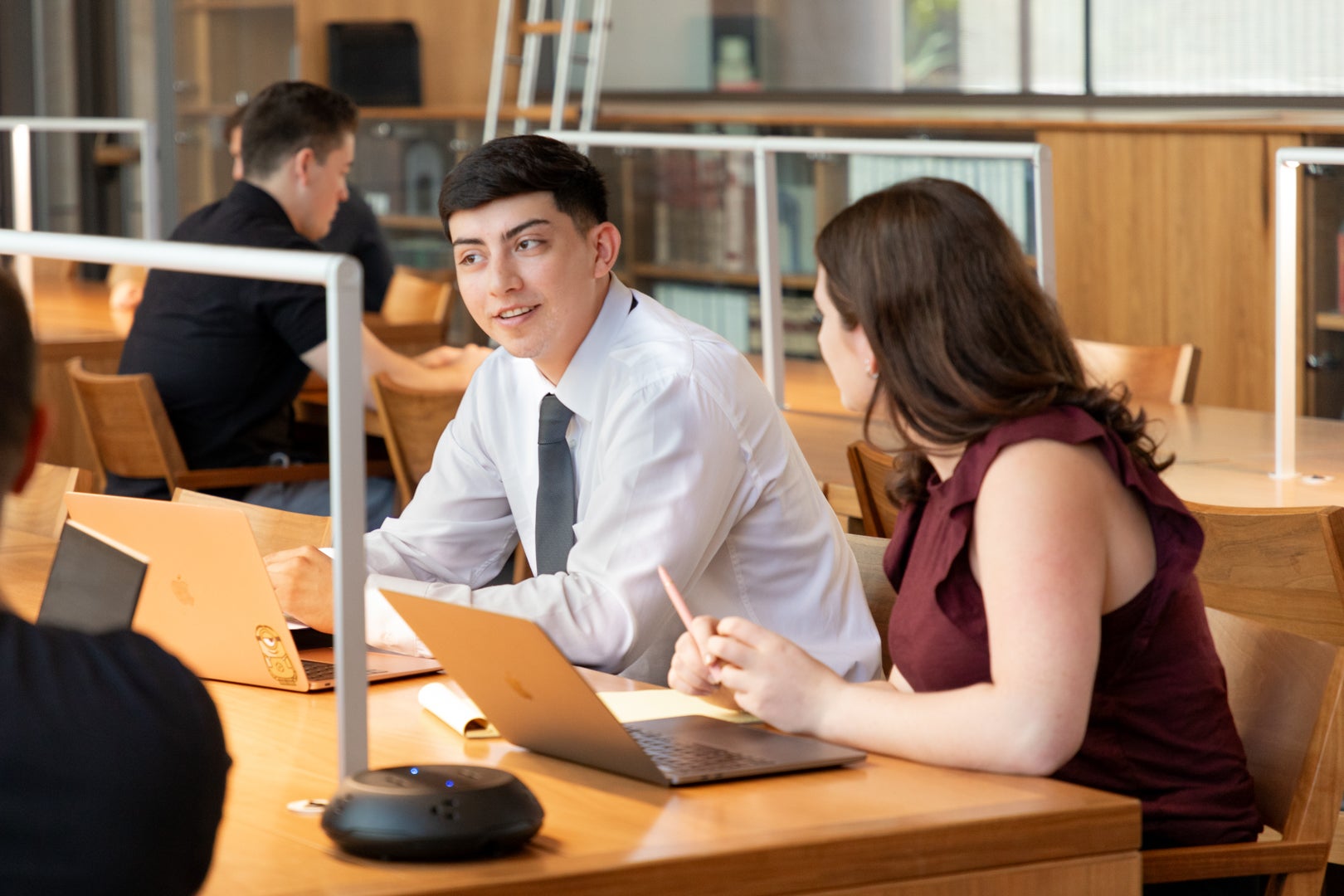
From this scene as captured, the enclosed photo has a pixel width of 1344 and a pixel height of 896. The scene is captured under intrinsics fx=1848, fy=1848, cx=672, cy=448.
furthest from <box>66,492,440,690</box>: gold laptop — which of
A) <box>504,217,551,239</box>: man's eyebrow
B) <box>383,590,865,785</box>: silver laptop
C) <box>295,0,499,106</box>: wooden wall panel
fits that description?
<box>295,0,499,106</box>: wooden wall panel

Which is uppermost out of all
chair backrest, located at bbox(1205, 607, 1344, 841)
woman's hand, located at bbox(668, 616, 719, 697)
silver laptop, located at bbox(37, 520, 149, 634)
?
silver laptop, located at bbox(37, 520, 149, 634)

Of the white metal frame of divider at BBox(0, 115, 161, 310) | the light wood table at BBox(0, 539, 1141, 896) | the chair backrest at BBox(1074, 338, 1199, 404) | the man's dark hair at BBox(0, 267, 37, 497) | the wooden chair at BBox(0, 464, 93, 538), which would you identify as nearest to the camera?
the man's dark hair at BBox(0, 267, 37, 497)

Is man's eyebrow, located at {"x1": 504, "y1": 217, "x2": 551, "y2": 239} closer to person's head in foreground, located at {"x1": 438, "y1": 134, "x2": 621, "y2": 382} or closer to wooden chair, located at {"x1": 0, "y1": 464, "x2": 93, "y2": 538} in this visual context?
person's head in foreground, located at {"x1": 438, "y1": 134, "x2": 621, "y2": 382}

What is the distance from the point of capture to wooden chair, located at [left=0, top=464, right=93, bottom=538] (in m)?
2.64

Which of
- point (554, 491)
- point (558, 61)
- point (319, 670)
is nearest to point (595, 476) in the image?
point (554, 491)

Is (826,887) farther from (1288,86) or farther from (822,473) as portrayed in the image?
(1288,86)

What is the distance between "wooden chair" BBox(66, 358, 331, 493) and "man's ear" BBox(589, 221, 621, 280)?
1643 millimetres

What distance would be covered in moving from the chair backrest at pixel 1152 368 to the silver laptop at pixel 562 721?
2.52 meters

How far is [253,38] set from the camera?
7.27m

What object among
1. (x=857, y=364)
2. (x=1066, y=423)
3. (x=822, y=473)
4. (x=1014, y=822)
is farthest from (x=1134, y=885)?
(x=822, y=473)

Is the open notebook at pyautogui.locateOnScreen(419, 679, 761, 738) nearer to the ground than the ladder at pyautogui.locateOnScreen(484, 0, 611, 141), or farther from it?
nearer to the ground

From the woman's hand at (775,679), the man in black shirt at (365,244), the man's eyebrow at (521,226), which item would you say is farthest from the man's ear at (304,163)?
the woman's hand at (775,679)

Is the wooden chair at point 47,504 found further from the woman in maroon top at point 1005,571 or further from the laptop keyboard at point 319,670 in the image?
the woman in maroon top at point 1005,571

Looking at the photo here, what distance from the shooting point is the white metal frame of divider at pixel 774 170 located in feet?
10.3
